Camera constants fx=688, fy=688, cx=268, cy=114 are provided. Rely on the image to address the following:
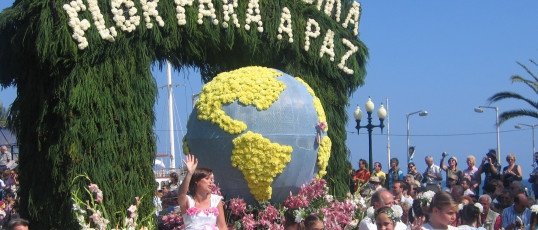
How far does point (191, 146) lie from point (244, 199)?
0.88 m

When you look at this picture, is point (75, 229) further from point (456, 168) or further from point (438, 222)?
point (456, 168)

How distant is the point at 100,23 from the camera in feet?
26.9

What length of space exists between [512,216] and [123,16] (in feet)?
17.1

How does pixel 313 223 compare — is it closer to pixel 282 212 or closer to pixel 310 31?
pixel 282 212

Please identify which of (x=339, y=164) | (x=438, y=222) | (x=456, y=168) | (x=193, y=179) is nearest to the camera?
(x=438, y=222)

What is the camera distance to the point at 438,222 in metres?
5.18

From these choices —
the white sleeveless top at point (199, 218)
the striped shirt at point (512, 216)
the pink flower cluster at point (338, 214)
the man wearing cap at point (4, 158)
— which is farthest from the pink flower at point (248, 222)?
the man wearing cap at point (4, 158)

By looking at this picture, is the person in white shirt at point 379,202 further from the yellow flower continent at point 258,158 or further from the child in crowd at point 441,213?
the yellow flower continent at point 258,158

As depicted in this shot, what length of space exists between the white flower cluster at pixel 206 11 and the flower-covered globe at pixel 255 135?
3.68ft

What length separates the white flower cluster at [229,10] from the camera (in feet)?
30.1

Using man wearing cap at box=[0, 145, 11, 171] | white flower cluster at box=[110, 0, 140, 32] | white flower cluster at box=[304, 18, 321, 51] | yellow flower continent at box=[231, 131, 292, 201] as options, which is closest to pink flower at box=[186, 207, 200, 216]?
yellow flower continent at box=[231, 131, 292, 201]

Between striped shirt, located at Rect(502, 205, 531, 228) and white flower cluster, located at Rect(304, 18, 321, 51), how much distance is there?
358 centimetres

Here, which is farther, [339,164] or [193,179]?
[339,164]

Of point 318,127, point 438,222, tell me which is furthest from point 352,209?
point 438,222
